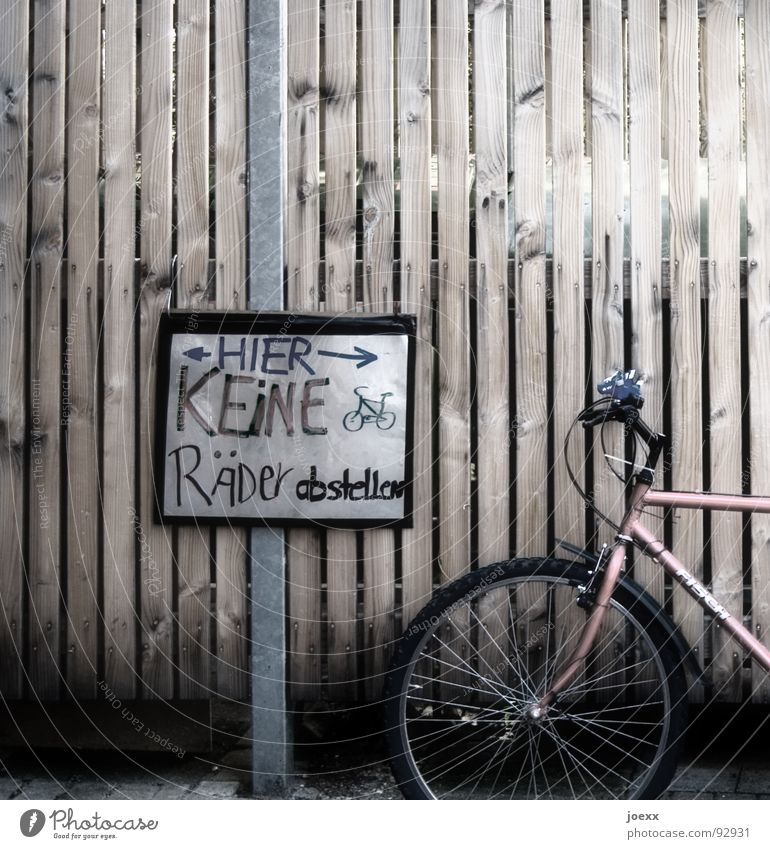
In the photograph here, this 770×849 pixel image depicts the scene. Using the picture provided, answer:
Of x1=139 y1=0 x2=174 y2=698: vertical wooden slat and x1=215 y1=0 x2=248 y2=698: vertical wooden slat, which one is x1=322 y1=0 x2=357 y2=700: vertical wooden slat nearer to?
x1=215 y1=0 x2=248 y2=698: vertical wooden slat

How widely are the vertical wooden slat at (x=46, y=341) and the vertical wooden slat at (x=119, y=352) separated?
190 mm

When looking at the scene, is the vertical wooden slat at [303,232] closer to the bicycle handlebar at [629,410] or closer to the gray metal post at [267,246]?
the gray metal post at [267,246]

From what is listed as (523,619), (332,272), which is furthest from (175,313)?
(523,619)

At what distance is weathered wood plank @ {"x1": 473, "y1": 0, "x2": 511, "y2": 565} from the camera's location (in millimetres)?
3613

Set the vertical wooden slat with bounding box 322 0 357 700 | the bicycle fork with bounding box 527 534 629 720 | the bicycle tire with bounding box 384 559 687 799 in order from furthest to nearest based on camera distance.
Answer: the vertical wooden slat with bounding box 322 0 357 700 → the bicycle tire with bounding box 384 559 687 799 → the bicycle fork with bounding box 527 534 629 720

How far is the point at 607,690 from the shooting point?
12.1 feet

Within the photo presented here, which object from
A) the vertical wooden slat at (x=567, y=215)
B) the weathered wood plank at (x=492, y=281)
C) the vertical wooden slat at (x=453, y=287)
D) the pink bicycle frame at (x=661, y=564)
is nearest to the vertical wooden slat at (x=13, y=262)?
the vertical wooden slat at (x=453, y=287)

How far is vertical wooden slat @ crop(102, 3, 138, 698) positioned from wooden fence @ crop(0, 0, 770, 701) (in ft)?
0.04

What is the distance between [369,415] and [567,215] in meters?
1.08

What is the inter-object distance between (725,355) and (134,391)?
229 centimetres

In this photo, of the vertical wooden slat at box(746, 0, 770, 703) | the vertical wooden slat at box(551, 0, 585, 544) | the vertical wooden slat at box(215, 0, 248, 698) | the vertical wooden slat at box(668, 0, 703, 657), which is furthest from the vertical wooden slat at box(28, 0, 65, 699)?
the vertical wooden slat at box(746, 0, 770, 703)

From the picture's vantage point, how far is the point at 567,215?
364 centimetres

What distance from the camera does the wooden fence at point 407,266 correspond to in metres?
3.63

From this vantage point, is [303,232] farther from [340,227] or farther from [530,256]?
[530,256]
